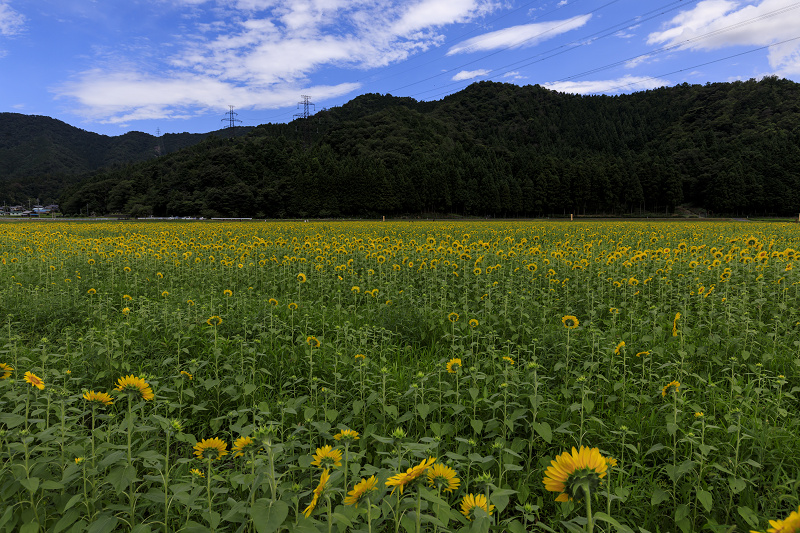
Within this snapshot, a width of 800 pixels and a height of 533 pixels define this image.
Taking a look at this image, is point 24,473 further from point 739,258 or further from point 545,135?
point 545,135

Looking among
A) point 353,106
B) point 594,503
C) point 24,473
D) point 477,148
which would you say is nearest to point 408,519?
point 594,503

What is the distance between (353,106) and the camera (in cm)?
11394

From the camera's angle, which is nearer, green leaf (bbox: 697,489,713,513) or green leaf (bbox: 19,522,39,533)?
green leaf (bbox: 19,522,39,533)

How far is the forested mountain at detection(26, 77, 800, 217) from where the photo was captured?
63.6 meters

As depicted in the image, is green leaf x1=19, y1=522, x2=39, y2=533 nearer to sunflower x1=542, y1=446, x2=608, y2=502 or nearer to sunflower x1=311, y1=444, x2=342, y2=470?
sunflower x1=311, y1=444, x2=342, y2=470

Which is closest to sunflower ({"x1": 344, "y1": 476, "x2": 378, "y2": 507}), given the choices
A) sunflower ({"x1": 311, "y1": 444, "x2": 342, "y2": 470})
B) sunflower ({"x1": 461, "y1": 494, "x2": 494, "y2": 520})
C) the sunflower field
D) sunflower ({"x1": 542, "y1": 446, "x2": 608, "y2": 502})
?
the sunflower field

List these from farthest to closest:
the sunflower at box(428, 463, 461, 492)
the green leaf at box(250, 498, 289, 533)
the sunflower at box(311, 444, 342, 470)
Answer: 1. the sunflower at box(311, 444, 342, 470)
2. the sunflower at box(428, 463, 461, 492)
3. the green leaf at box(250, 498, 289, 533)

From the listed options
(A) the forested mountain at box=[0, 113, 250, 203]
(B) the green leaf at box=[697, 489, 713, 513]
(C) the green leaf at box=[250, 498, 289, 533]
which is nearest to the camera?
(C) the green leaf at box=[250, 498, 289, 533]

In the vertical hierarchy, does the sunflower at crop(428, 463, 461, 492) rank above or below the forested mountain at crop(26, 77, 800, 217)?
below

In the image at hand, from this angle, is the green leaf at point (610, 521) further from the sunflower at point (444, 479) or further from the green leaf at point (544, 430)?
the green leaf at point (544, 430)

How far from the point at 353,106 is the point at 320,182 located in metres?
58.2

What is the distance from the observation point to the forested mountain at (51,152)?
11831cm

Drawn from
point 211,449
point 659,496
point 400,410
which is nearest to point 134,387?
point 211,449

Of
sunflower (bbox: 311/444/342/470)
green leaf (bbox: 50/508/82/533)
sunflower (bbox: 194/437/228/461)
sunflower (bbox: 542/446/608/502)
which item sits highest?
sunflower (bbox: 542/446/608/502)
